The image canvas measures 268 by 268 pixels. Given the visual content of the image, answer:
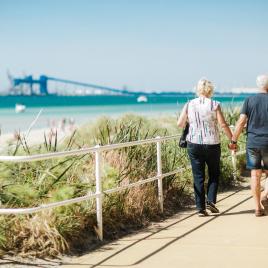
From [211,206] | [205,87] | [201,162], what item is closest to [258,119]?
[205,87]

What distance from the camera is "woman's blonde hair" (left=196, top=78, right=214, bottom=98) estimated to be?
344 inches

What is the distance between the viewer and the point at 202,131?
28.7 feet

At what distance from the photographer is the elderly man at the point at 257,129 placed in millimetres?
8469

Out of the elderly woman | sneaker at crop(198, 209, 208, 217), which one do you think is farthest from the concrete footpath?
the elderly woman

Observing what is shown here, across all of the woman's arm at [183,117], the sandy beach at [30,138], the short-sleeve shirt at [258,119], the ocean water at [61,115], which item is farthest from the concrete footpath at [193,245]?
the ocean water at [61,115]

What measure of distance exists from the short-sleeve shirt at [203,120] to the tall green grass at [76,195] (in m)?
1.03

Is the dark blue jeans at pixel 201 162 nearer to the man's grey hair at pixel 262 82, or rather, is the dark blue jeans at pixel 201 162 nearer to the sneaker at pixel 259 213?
the sneaker at pixel 259 213

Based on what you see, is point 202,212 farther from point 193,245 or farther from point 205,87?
point 193,245

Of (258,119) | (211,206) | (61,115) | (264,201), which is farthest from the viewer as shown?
(61,115)

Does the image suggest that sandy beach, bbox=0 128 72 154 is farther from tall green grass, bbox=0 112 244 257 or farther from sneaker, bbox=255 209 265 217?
sneaker, bbox=255 209 265 217

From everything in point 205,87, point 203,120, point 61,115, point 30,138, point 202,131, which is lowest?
point 61,115

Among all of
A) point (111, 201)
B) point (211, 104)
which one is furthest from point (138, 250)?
point (211, 104)

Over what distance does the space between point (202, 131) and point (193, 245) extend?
6.68 ft

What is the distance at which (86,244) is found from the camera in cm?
729
